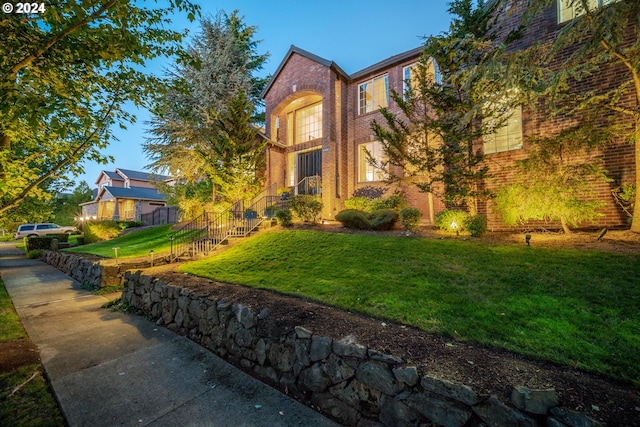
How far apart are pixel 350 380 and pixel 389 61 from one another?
44.7ft

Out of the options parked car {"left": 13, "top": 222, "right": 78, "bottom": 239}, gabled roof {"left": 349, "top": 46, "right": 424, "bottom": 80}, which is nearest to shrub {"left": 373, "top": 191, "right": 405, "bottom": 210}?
gabled roof {"left": 349, "top": 46, "right": 424, "bottom": 80}

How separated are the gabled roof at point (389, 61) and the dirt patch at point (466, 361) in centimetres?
1059

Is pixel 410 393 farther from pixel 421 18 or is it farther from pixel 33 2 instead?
pixel 421 18

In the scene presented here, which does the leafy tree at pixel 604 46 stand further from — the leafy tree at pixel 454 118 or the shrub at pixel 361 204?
the shrub at pixel 361 204

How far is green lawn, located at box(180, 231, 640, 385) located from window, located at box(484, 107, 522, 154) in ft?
15.0

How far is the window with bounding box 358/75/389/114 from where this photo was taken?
12930mm

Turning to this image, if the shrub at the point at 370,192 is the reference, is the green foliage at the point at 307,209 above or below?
below

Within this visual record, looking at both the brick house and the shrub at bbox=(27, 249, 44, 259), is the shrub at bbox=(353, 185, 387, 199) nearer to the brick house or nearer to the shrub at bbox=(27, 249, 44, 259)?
the brick house

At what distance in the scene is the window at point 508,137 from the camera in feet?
27.8

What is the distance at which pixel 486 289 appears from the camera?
422 centimetres

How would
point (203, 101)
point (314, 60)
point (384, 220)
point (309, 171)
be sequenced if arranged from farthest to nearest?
point (203, 101) → point (309, 171) → point (314, 60) → point (384, 220)

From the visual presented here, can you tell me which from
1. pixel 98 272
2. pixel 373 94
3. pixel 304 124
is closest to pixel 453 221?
pixel 373 94

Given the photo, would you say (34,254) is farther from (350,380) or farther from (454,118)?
(454,118)

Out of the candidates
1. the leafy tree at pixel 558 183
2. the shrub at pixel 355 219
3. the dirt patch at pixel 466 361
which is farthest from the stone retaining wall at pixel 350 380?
the leafy tree at pixel 558 183
